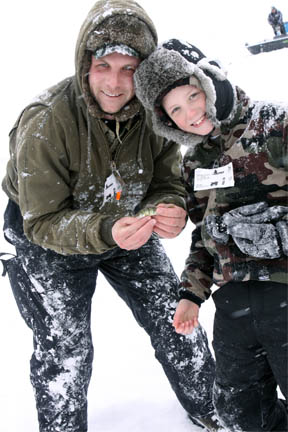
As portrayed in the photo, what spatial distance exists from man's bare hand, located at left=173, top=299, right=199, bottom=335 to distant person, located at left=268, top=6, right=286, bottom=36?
15362mm

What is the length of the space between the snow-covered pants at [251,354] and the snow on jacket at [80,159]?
0.69 metres

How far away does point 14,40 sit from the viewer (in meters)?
27.4

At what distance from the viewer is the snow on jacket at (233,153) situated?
1.79 m

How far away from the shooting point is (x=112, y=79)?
219 cm

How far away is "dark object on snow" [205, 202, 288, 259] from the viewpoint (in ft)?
5.72

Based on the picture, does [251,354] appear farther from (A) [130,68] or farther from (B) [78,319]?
Result: (A) [130,68]

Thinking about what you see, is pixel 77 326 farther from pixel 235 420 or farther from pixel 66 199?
pixel 235 420

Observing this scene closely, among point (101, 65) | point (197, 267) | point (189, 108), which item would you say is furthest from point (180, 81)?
point (197, 267)

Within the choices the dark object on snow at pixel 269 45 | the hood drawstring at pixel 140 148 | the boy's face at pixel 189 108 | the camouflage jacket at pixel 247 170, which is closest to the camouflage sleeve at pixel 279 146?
the camouflage jacket at pixel 247 170

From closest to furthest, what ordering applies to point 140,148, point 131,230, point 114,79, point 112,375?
point 131,230, point 114,79, point 140,148, point 112,375

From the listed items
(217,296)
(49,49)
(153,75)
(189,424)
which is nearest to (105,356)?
(189,424)

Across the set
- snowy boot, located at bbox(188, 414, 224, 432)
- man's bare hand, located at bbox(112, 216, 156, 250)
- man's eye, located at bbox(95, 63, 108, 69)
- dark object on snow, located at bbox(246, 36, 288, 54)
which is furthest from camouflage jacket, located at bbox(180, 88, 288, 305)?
dark object on snow, located at bbox(246, 36, 288, 54)

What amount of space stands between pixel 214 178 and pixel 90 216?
0.68m

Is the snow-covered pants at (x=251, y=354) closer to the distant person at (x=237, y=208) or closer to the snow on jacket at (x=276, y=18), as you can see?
the distant person at (x=237, y=208)
